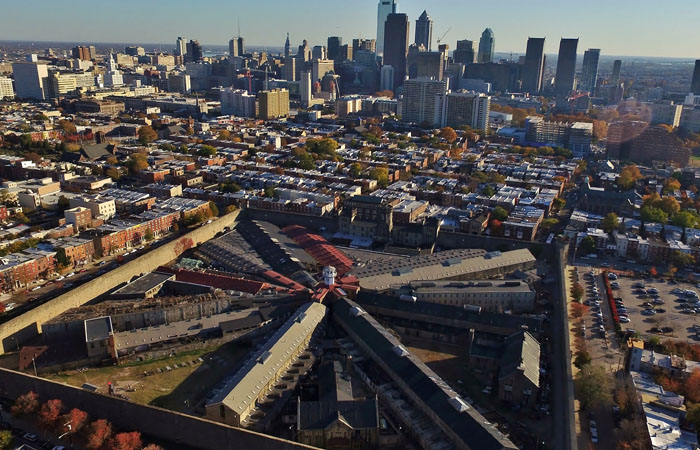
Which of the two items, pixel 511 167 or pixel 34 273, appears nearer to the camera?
pixel 34 273

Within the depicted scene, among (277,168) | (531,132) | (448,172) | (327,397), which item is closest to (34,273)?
(327,397)

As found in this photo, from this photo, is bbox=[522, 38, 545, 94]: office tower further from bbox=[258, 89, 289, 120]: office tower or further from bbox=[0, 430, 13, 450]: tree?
bbox=[0, 430, 13, 450]: tree

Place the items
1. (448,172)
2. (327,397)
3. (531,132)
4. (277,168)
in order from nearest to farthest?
(327,397) < (277,168) < (448,172) < (531,132)

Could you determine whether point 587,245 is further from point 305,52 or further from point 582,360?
point 305,52

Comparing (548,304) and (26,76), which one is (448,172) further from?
(26,76)

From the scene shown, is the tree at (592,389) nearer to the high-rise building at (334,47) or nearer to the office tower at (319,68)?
the office tower at (319,68)

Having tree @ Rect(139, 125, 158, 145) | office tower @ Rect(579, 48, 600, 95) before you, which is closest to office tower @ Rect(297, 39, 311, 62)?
office tower @ Rect(579, 48, 600, 95)

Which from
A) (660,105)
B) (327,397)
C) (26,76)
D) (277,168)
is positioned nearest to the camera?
(327,397)
